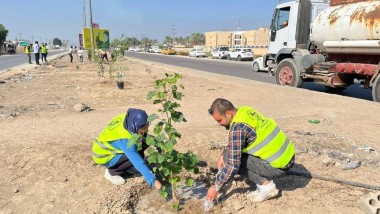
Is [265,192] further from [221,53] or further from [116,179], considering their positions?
[221,53]

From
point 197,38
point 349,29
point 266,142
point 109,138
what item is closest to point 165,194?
point 109,138

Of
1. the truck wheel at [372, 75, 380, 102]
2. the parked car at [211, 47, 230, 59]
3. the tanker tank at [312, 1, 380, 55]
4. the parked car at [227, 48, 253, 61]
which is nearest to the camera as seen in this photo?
the tanker tank at [312, 1, 380, 55]

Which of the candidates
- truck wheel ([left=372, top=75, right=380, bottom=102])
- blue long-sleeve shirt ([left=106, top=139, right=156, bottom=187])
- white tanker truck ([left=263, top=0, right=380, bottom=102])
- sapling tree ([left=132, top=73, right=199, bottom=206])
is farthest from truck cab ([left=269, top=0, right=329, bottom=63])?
blue long-sleeve shirt ([left=106, top=139, right=156, bottom=187])

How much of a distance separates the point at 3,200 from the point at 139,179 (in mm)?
1481

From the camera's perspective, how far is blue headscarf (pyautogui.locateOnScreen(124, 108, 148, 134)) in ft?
10.9

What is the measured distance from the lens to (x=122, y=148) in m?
3.46

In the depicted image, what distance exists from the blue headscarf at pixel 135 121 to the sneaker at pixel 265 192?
1.35m

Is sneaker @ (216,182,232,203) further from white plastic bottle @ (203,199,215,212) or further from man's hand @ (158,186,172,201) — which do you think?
man's hand @ (158,186,172,201)

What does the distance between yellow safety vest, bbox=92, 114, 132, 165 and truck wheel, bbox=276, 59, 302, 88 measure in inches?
361

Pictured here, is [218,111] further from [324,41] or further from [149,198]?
[324,41]

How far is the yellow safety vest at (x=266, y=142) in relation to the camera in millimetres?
3016

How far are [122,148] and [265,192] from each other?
152 cm

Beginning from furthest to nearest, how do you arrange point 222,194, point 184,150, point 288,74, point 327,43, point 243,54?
point 243,54
point 288,74
point 327,43
point 184,150
point 222,194

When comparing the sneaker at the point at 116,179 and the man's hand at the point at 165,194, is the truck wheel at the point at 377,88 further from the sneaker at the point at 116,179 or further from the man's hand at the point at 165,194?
the sneaker at the point at 116,179
